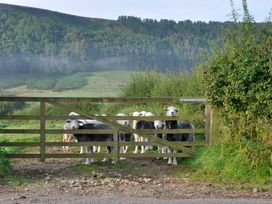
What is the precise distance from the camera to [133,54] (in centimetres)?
7612

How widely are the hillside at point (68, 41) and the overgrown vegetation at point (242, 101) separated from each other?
56481 millimetres

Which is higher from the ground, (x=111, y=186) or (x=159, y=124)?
(x=159, y=124)

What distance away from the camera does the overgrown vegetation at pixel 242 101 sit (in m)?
14.4

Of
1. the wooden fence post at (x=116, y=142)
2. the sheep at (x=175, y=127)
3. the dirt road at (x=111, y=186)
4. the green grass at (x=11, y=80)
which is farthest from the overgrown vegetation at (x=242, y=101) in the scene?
the green grass at (x=11, y=80)

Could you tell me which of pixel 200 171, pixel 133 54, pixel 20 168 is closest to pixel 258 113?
pixel 200 171

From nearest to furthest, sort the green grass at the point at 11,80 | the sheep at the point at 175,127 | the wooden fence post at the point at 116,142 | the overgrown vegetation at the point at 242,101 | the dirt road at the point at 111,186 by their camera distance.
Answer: the dirt road at the point at 111,186, the overgrown vegetation at the point at 242,101, the wooden fence post at the point at 116,142, the sheep at the point at 175,127, the green grass at the point at 11,80

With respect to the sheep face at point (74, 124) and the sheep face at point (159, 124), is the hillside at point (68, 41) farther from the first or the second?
the sheep face at point (74, 124)

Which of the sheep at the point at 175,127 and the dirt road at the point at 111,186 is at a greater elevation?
the sheep at the point at 175,127

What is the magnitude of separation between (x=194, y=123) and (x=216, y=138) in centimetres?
A: 301

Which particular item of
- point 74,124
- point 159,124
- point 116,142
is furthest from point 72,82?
point 116,142

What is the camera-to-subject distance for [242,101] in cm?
1520

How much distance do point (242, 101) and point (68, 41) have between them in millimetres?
75932

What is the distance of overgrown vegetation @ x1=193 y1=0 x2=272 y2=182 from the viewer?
47.2 feet

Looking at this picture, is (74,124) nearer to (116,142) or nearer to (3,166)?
(116,142)
